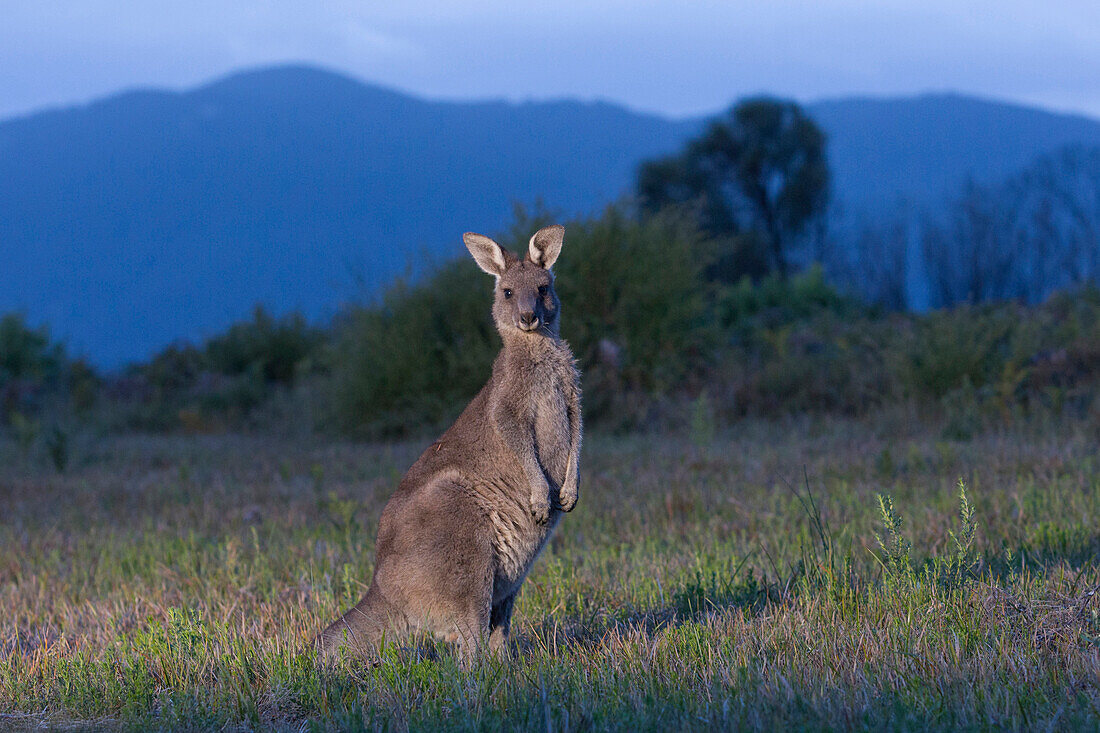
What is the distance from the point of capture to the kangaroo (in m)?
3.70

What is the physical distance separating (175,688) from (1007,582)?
11.3 ft

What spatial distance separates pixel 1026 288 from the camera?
30.4m

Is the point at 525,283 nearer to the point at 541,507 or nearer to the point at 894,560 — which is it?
the point at 541,507

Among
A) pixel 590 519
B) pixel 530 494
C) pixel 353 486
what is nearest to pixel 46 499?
pixel 353 486

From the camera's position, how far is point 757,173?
37969mm

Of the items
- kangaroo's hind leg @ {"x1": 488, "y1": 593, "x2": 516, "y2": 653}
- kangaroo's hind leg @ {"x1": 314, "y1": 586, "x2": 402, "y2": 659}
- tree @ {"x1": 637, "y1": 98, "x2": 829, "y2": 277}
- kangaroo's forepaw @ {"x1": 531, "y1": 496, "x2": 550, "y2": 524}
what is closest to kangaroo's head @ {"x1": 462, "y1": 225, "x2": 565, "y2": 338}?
kangaroo's forepaw @ {"x1": 531, "y1": 496, "x2": 550, "y2": 524}

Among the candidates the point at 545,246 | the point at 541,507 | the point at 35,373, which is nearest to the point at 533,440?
the point at 541,507

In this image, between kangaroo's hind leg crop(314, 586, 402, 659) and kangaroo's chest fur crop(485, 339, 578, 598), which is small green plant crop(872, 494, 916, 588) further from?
kangaroo's hind leg crop(314, 586, 402, 659)

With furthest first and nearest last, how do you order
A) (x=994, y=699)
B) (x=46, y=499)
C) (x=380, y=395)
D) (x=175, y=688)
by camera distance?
(x=380, y=395) < (x=46, y=499) < (x=175, y=688) < (x=994, y=699)

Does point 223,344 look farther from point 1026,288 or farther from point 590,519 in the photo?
point 1026,288

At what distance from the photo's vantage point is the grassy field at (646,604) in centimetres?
315

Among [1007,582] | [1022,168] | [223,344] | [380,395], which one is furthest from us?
[1022,168]

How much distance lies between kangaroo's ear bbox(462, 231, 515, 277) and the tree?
33767mm

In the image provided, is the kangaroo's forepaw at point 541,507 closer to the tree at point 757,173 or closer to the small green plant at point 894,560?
the small green plant at point 894,560
